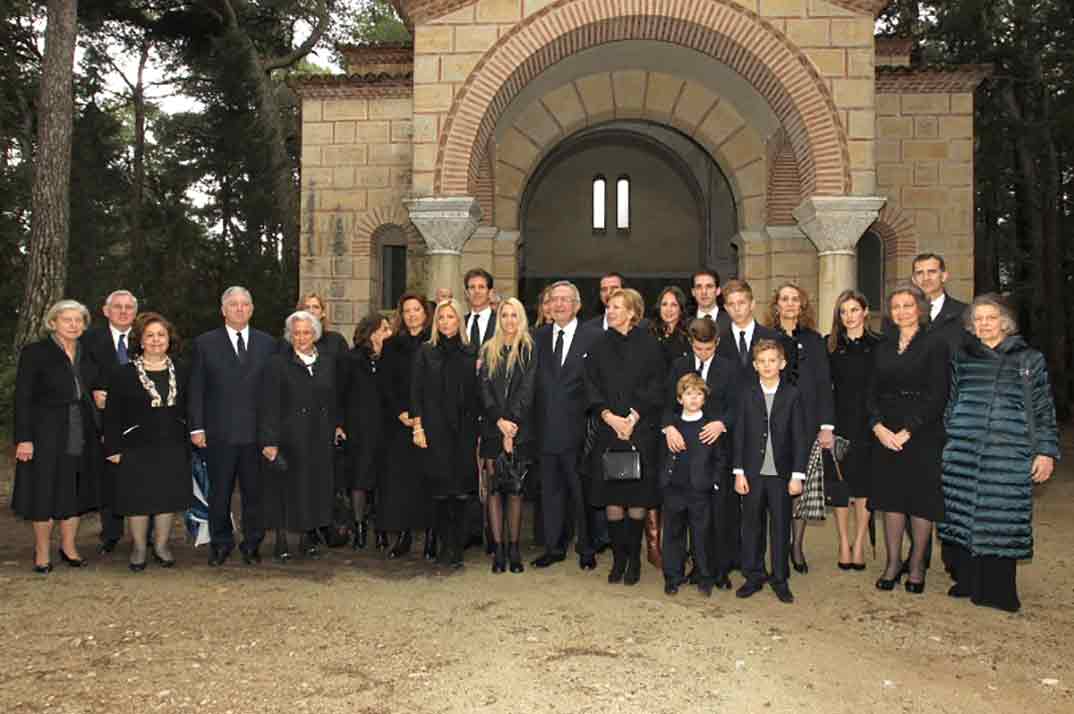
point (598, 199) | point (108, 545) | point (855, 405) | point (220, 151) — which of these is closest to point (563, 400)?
point (855, 405)

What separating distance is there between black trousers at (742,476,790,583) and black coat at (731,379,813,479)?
0.08 metres

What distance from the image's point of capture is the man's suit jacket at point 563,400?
5340mm

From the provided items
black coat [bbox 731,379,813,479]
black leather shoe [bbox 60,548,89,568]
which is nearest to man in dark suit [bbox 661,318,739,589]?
A: black coat [bbox 731,379,813,479]

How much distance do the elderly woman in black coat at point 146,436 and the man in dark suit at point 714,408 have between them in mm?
3136

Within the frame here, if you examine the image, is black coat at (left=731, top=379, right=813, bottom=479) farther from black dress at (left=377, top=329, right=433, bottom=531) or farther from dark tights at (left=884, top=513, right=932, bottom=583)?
black dress at (left=377, top=329, right=433, bottom=531)

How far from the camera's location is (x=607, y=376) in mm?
5145

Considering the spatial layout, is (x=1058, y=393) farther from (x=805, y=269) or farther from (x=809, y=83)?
(x=809, y=83)

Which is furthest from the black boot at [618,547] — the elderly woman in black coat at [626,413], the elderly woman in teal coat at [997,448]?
the elderly woman in teal coat at [997,448]

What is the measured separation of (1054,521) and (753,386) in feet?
14.2

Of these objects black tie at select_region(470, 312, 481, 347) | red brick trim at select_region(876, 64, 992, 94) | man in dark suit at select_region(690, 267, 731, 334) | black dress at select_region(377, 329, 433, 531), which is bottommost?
black dress at select_region(377, 329, 433, 531)

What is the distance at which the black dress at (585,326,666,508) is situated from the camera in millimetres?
5047

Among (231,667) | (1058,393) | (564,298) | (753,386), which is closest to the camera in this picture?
(231,667)

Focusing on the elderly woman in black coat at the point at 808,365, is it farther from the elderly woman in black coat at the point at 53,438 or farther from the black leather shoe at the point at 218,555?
the elderly woman in black coat at the point at 53,438

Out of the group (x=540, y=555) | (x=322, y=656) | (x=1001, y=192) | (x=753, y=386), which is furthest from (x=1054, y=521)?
(x=1001, y=192)
